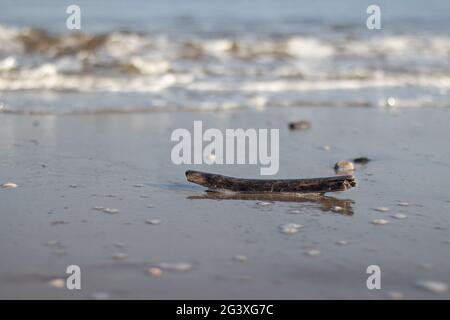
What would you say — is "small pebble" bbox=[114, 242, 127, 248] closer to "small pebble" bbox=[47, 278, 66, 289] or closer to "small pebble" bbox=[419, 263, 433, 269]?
"small pebble" bbox=[47, 278, 66, 289]

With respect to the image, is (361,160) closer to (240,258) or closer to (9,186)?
(240,258)

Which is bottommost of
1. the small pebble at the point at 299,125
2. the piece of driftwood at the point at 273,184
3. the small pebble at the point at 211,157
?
the piece of driftwood at the point at 273,184

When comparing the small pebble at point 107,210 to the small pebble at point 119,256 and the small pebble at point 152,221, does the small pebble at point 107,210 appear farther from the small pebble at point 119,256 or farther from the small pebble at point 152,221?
the small pebble at point 119,256

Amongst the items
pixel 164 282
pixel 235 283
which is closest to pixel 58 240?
pixel 164 282

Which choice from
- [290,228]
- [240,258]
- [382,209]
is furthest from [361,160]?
[240,258]

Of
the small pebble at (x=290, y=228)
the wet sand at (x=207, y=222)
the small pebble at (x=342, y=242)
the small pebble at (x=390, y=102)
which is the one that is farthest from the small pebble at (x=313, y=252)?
the small pebble at (x=390, y=102)
